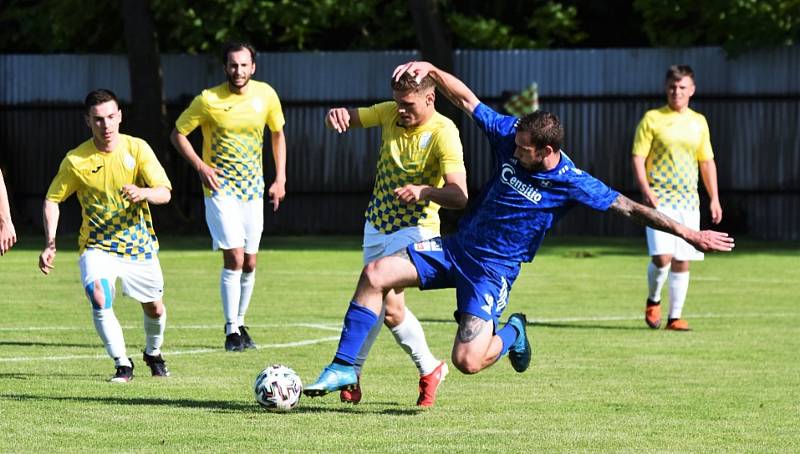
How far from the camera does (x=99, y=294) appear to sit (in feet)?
34.3

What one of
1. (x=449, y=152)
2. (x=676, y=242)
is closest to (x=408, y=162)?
(x=449, y=152)

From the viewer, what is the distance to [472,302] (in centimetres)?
913

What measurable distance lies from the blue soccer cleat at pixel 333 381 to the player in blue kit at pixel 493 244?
11cm

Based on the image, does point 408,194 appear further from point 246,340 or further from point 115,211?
point 246,340

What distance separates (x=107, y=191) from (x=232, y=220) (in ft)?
7.80

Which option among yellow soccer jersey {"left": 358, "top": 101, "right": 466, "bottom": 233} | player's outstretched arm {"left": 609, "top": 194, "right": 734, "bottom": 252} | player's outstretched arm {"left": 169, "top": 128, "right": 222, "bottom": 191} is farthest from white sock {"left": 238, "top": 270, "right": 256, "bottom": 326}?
player's outstretched arm {"left": 609, "top": 194, "right": 734, "bottom": 252}

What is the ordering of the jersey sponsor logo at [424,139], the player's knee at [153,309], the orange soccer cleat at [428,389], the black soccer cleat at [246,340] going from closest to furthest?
the orange soccer cleat at [428,389] < the jersey sponsor logo at [424,139] < the player's knee at [153,309] < the black soccer cleat at [246,340]

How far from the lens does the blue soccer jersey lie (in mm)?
9062

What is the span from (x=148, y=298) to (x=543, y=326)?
4882 millimetres

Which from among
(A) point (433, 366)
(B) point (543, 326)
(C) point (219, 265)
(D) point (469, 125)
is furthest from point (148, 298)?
(D) point (469, 125)

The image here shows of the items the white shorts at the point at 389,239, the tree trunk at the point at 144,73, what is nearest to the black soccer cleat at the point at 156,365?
the white shorts at the point at 389,239

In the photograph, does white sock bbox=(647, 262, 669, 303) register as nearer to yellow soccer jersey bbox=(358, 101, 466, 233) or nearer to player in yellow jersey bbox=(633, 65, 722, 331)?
player in yellow jersey bbox=(633, 65, 722, 331)

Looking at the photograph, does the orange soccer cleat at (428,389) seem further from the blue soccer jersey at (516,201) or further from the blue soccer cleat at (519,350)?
A: the blue soccer jersey at (516,201)

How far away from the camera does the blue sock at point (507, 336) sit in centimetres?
931
